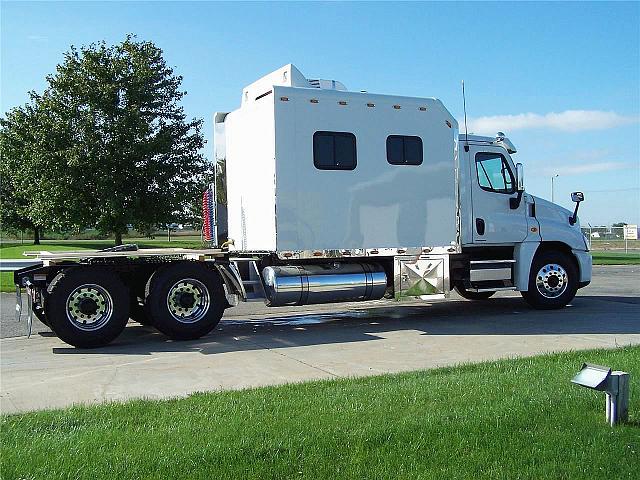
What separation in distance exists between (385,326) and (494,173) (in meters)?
3.56

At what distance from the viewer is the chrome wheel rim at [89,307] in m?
9.62

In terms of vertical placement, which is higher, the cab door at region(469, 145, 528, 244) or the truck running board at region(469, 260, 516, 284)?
the cab door at region(469, 145, 528, 244)

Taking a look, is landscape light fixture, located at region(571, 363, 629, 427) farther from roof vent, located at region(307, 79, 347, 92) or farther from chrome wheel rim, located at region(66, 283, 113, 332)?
roof vent, located at region(307, 79, 347, 92)

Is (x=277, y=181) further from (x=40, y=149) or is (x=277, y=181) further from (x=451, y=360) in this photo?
(x=40, y=149)

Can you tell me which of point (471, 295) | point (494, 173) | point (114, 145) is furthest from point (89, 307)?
point (114, 145)

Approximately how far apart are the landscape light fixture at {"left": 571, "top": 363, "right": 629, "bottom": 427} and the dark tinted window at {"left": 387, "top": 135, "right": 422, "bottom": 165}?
6.67m

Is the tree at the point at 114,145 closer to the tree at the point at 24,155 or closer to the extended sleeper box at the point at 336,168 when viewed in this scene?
the tree at the point at 24,155

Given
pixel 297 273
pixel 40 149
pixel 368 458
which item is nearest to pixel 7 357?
pixel 297 273

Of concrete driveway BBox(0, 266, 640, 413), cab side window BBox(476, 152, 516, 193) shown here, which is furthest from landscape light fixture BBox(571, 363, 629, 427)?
cab side window BBox(476, 152, 516, 193)

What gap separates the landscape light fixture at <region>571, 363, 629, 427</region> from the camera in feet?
16.4

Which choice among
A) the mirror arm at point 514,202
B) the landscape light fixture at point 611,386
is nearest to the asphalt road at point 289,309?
the mirror arm at point 514,202

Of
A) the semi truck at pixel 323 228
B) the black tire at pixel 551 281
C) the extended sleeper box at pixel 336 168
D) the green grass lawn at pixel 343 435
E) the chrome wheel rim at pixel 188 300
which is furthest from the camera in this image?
the black tire at pixel 551 281

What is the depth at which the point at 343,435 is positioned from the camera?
15.9ft

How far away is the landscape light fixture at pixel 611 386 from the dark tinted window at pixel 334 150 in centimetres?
640
